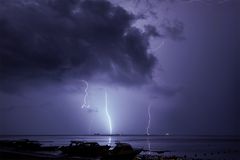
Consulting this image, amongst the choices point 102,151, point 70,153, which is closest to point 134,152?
point 102,151

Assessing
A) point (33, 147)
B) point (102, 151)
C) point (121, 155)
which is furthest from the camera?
point (33, 147)

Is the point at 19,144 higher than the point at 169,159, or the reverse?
the point at 19,144

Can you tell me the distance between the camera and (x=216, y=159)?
6056cm

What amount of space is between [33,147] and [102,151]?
74.4 feet

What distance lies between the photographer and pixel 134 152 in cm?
4484

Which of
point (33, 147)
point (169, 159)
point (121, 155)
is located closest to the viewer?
point (121, 155)

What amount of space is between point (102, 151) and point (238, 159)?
A: 93.4 feet

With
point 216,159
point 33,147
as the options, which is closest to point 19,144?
point 33,147

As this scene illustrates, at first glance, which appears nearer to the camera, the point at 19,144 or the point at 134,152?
the point at 134,152

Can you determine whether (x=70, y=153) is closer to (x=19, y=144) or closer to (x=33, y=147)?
(x=33, y=147)

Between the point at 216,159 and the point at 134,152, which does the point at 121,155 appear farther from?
the point at 216,159

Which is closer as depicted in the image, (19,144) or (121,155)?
(121,155)

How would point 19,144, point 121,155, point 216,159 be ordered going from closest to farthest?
1. point 121,155
2. point 216,159
3. point 19,144

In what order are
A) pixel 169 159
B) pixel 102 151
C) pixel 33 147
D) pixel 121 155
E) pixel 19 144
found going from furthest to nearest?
pixel 19 144, pixel 33 147, pixel 102 151, pixel 169 159, pixel 121 155
